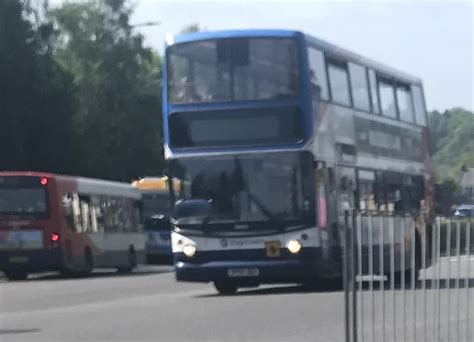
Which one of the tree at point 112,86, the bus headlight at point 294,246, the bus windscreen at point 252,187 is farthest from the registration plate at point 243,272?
the tree at point 112,86

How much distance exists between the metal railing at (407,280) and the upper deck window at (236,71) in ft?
43.3

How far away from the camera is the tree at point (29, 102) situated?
198 ft

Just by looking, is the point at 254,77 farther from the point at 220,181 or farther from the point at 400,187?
the point at 400,187

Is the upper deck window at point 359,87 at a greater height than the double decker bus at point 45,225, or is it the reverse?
the upper deck window at point 359,87

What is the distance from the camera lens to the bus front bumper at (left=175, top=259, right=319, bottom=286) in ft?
80.8

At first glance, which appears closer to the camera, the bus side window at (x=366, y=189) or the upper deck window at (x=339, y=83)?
the upper deck window at (x=339, y=83)

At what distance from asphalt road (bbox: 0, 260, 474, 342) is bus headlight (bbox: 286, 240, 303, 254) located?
79 cm

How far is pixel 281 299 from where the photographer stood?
24.1m

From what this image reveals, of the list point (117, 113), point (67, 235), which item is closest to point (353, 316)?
point (67, 235)

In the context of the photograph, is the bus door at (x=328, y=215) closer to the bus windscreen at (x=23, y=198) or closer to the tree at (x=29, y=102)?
the bus windscreen at (x=23, y=198)

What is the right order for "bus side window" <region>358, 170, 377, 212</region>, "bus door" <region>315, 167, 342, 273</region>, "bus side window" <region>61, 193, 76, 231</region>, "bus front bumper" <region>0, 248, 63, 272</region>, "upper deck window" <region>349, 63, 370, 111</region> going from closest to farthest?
"bus door" <region>315, 167, 342, 273</region> < "bus side window" <region>358, 170, 377, 212</region> < "upper deck window" <region>349, 63, 370, 111</region> < "bus front bumper" <region>0, 248, 63, 272</region> < "bus side window" <region>61, 193, 76, 231</region>

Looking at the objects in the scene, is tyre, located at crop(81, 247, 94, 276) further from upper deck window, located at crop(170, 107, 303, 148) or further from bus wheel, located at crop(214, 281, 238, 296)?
upper deck window, located at crop(170, 107, 303, 148)

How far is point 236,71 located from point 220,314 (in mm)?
5001

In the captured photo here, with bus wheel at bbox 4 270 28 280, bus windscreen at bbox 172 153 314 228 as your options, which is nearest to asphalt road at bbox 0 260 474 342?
bus windscreen at bbox 172 153 314 228
